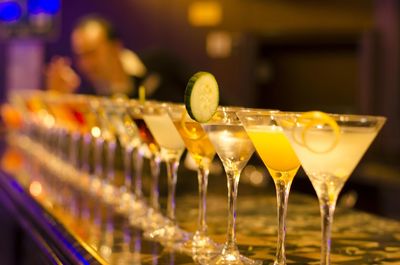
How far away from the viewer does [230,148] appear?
Result: 1.65 metres

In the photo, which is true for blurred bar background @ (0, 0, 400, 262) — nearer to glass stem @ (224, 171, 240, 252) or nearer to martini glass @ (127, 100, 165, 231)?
martini glass @ (127, 100, 165, 231)

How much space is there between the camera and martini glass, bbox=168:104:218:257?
1.81 m

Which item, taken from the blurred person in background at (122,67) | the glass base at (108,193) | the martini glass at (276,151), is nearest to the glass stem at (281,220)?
the martini glass at (276,151)

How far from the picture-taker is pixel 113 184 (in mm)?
2963

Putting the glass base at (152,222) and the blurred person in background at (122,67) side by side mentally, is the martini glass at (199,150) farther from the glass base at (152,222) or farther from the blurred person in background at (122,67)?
the blurred person in background at (122,67)

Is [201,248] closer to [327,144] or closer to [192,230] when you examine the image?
[192,230]

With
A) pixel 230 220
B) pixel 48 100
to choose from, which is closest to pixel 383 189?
pixel 48 100

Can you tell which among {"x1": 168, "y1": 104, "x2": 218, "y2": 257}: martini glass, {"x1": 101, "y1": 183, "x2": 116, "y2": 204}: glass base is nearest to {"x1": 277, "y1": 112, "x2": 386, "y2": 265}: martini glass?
{"x1": 168, "y1": 104, "x2": 218, "y2": 257}: martini glass

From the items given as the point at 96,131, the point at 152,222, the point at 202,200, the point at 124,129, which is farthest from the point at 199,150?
the point at 96,131

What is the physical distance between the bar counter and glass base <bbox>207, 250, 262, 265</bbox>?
0.13 ft

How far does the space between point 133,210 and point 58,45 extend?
18.1ft

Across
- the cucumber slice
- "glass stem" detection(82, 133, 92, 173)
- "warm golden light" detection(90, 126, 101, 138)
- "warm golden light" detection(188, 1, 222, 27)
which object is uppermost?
"warm golden light" detection(188, 1, 222, 27)

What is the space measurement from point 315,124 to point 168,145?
0.83 meters

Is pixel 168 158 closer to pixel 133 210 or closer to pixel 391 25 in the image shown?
pixel 133 210
